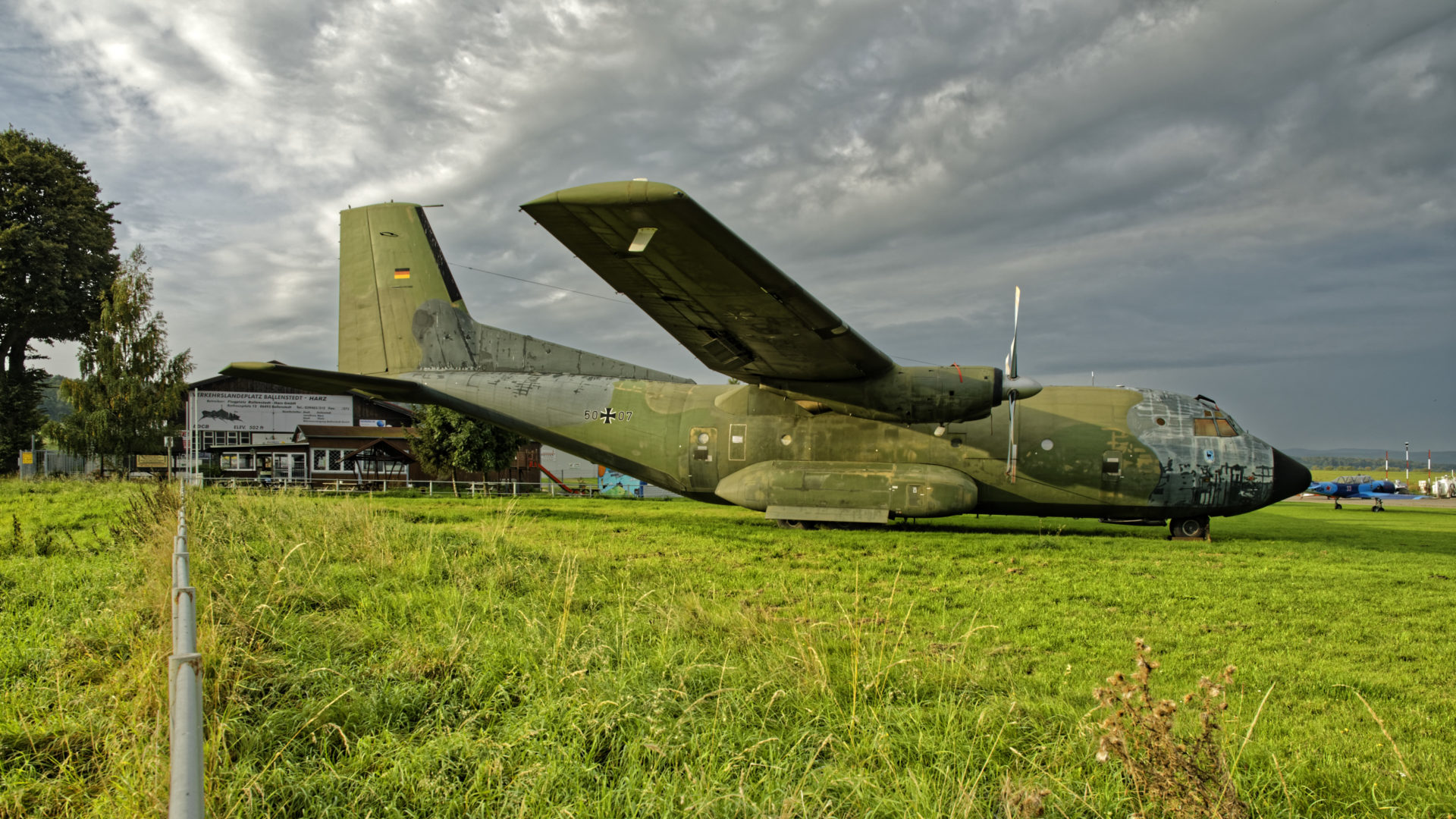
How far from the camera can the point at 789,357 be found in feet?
43.9

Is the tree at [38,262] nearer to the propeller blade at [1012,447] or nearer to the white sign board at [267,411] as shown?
the white sign board at [267,411]

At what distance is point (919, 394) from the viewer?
1355 cm

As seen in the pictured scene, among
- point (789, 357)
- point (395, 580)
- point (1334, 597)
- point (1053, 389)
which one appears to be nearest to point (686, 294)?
point (789, 357)

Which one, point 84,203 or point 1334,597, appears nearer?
point 1334,597

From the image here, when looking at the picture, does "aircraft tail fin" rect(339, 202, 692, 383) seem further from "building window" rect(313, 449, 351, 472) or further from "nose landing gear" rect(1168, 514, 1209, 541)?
"building window" rect(313, 449, 351, 472)

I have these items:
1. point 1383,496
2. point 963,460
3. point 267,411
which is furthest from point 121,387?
point 1383,496

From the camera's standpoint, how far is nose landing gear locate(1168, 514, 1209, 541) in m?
14.3

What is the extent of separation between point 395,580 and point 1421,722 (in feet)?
26.0

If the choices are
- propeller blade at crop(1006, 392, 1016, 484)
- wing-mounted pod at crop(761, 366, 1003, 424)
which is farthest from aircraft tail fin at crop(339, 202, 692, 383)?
propeller blade at crop(1006, 392, 1016, 484)

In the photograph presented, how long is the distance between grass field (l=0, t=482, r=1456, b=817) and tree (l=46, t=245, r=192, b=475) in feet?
102

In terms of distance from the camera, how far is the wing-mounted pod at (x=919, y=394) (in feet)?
43.6

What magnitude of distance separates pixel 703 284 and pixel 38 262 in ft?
137

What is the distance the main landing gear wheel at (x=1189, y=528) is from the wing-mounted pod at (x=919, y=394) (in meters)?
4.87

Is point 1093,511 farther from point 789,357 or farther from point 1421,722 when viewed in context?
point 1421,722
